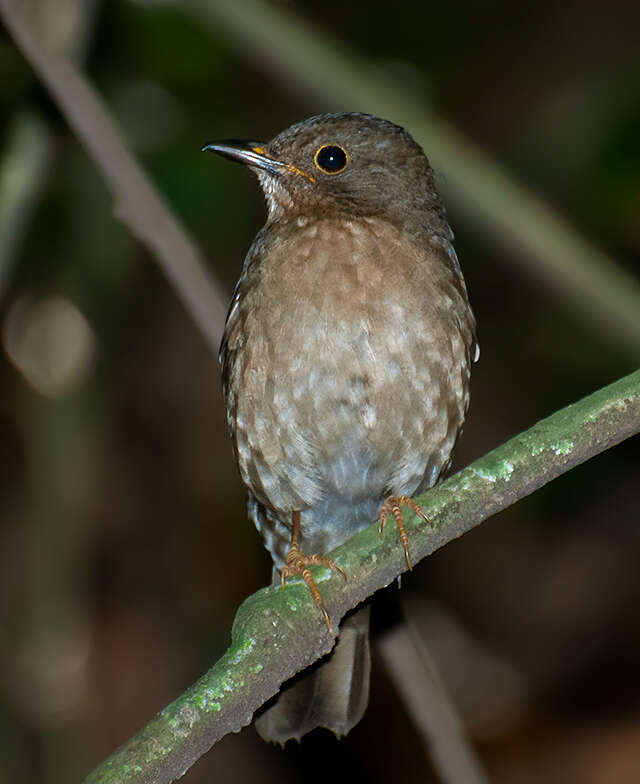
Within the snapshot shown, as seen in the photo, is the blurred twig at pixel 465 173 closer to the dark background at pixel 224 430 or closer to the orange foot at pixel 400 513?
the dark background at pixel 224 430

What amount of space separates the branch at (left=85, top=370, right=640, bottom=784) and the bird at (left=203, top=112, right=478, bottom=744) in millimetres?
619

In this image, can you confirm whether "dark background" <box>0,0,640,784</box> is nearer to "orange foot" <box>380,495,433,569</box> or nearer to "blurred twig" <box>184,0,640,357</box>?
"blurred twig" <box>184,0,640,357</box>

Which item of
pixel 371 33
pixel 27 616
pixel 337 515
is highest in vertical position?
pixel 371 33

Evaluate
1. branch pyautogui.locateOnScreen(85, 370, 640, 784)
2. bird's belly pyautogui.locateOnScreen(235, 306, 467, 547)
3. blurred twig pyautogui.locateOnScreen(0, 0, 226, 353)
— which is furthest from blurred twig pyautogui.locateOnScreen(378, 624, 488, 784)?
blurred twig pyautogui.locateOnScreen(0, 0, 226, 353)

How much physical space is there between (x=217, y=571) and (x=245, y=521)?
169 centimetres

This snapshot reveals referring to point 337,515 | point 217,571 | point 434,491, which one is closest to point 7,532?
point 217,571

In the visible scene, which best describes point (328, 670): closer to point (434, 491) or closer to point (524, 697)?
point (434, 491)

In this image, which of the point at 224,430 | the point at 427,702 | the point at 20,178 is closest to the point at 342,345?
the point at 427,702

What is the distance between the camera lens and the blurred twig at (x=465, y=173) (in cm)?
420

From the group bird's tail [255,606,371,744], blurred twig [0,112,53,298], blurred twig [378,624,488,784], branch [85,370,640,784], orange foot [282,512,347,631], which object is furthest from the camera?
blurred twig [0,112,53,298]

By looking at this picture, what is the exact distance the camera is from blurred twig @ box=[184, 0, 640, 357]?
4203 millimetres

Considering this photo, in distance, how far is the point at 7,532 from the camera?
8.05 m

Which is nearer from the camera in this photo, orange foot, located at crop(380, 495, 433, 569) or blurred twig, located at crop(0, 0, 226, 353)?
orange foot, located at crop(380, 495, 433, 569)

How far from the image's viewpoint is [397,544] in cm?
341
